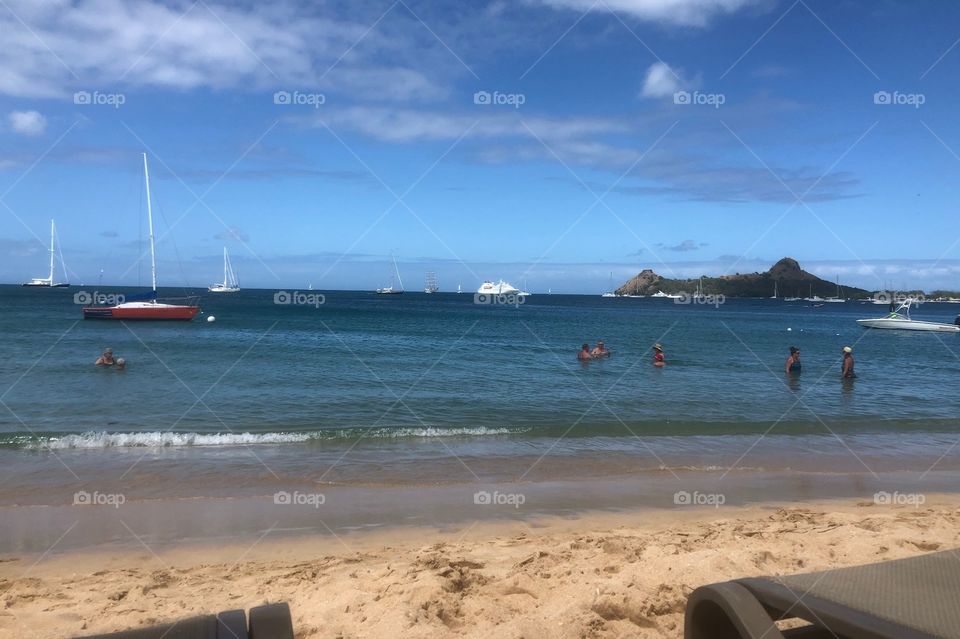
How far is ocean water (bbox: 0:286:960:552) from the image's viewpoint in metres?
10.7

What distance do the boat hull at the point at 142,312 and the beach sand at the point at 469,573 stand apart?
42313 mm

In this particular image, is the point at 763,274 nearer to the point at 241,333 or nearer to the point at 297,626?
the point at 241,333

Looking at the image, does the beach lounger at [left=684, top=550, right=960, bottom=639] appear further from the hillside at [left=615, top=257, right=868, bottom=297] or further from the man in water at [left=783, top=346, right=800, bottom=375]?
the hillside at [left=615, top=257, right=868, bottom=297]

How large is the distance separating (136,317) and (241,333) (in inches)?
319

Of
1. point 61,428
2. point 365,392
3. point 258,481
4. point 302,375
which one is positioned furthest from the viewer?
point 302,375

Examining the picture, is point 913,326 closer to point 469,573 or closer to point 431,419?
point 431,419

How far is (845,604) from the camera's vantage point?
2.84m

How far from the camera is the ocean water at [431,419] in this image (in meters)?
10.7

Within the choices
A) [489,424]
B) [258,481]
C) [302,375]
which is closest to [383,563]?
[258,481]

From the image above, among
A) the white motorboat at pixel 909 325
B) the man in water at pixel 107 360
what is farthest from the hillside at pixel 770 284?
the man in water at pixel 107 360

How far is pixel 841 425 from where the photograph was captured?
50.7 feet

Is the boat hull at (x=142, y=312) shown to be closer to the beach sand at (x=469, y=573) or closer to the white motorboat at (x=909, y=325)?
the beach sand at (x=469, y=573)

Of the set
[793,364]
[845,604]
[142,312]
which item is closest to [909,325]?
[793,364]

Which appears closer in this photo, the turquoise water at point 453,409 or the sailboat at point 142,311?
the turquoise water at point 453,409
